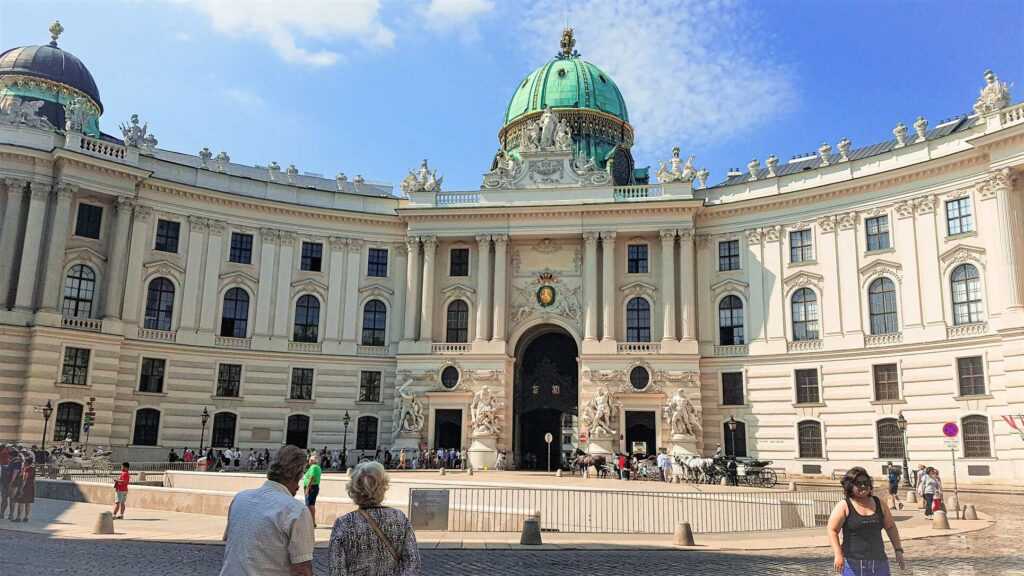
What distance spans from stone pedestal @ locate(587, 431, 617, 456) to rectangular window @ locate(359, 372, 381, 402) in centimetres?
1373

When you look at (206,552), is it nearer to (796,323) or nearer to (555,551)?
(555,551)

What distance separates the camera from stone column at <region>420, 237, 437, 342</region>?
→ 47.4m

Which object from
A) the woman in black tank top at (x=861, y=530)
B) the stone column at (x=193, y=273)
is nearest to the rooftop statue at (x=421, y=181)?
the stone column at (x=193, y=273)

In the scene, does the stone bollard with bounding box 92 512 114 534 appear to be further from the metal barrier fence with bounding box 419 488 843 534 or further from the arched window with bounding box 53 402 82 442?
the arched window with bounding box 53 402 82 442

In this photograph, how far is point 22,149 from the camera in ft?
132

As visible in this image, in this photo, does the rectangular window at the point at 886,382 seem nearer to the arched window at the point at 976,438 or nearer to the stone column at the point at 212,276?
the arched window at the point at 976,438

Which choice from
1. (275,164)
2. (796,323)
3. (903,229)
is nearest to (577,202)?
(796,323)

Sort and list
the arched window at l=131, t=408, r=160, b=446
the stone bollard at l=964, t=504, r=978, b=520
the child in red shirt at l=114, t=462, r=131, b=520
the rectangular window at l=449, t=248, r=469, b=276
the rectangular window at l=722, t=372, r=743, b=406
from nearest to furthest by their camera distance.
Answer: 1. the child in red shirt at l=114, t=462, r=131, b=520
2. the stone bollard at l=964, t=504, r=978, b=520
3. the arched window at l=131, t=408, r=160, b=446
4. the rectangular window at l=722, t=372, r=743, b=406
5. the rectangular window at l=449, t=248, r=469, b=276

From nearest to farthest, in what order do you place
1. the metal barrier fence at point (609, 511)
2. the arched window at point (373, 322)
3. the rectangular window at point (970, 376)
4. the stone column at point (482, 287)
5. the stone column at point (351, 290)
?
the metal barrier fence at point (609, 511)
the rectangular window at point (970, 376)
the stone column at point (482, 287)
the stone column at point (351, 290)
the arched window at point (373, 322)

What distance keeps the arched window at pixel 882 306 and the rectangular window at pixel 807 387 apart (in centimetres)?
392

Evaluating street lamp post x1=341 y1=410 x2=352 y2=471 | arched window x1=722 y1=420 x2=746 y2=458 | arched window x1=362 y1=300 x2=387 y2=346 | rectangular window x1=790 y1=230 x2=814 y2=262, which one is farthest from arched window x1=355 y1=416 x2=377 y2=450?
rectangular window x1=790 y1=230 x2=814 y2=262

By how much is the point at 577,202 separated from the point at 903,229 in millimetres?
18054

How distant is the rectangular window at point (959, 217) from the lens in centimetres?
3841

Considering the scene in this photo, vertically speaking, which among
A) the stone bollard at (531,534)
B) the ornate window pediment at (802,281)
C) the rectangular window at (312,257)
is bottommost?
the stone bollard at (531,534)
